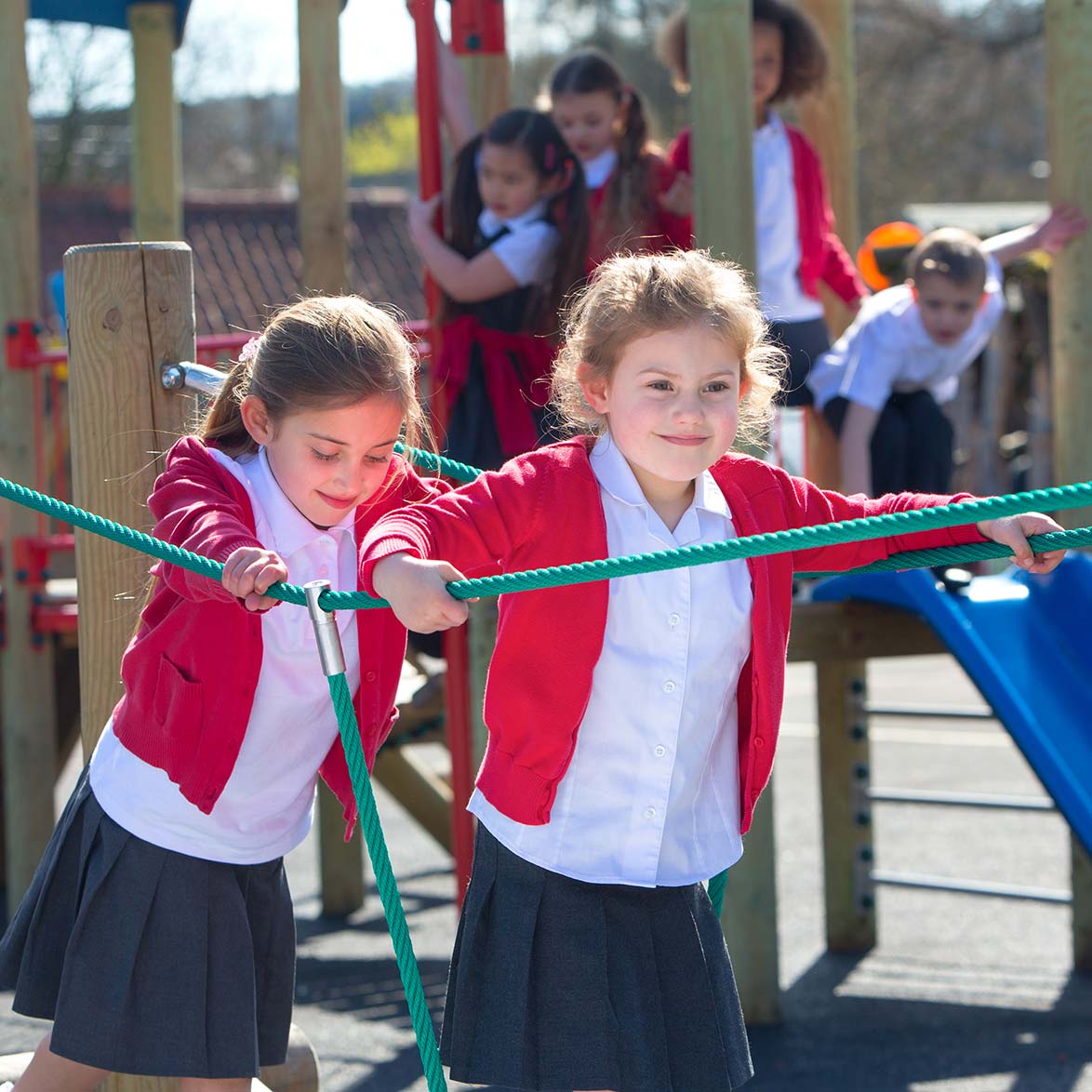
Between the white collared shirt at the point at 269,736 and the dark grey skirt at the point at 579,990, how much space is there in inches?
12.5

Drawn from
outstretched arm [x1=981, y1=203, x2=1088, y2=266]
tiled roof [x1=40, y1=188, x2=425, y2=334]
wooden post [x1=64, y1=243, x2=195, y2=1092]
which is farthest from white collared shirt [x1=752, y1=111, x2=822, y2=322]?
tiled roof [x1=40, y1=188, x2=425, y2=334]

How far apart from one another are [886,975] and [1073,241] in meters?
2.21

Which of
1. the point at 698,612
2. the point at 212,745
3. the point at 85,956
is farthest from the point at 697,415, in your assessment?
the point at 85,956

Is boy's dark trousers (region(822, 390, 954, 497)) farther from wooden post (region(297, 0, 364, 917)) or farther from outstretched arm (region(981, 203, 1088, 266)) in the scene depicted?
wooden post (region(297, 0, 364, 917))

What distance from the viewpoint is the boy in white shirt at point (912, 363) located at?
4.59 metres

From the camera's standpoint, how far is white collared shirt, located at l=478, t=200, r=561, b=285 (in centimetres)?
409

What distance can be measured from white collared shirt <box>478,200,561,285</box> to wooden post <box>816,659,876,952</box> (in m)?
1.79

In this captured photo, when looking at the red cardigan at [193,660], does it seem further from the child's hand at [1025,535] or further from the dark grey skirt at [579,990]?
the child's hand at [1025,535]

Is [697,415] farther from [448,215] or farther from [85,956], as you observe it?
[448,215]

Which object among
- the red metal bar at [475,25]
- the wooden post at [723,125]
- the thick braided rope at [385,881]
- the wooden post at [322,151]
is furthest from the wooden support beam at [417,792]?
the thick braided rope at [385,881]

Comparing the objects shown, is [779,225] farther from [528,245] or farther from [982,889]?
[982,889]

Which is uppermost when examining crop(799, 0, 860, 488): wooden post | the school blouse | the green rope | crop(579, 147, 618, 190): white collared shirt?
crop(799, 0, 860, 488): wooden post

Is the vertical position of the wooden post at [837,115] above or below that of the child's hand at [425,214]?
above

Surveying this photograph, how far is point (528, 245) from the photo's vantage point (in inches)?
161
